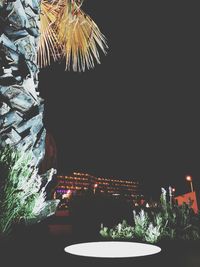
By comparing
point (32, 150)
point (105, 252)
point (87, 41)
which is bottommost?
point (105, 252)

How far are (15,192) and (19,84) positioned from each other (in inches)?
47.1

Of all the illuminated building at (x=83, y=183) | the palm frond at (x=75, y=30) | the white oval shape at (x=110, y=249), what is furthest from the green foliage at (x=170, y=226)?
the illuminated building at (x=83, y=183)

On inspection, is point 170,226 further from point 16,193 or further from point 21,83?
point 21,83

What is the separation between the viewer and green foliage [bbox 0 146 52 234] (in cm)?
241

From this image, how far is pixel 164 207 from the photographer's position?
3.84 meters

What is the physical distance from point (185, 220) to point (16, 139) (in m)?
2.35

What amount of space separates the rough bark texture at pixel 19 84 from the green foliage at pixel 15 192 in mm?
223

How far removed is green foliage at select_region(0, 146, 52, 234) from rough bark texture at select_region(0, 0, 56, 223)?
0.22 metres

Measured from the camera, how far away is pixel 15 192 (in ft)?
7.97

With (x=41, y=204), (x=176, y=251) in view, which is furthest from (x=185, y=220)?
(x=41, y=204)

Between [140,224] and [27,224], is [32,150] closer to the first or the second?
[27,224]

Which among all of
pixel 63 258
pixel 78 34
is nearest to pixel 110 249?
pixel 63 258

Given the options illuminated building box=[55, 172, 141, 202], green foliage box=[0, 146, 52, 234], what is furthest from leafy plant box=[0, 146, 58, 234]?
illuminated building box=[55, 172, 141, 202]

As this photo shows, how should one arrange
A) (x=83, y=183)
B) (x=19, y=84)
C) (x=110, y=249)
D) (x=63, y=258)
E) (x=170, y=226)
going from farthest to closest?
1. (x=83, y=183)
2. (x=170, y=226)
3. (x=19, y=84)
4. (x=110, y=249)
5. (x=63, y=258)
